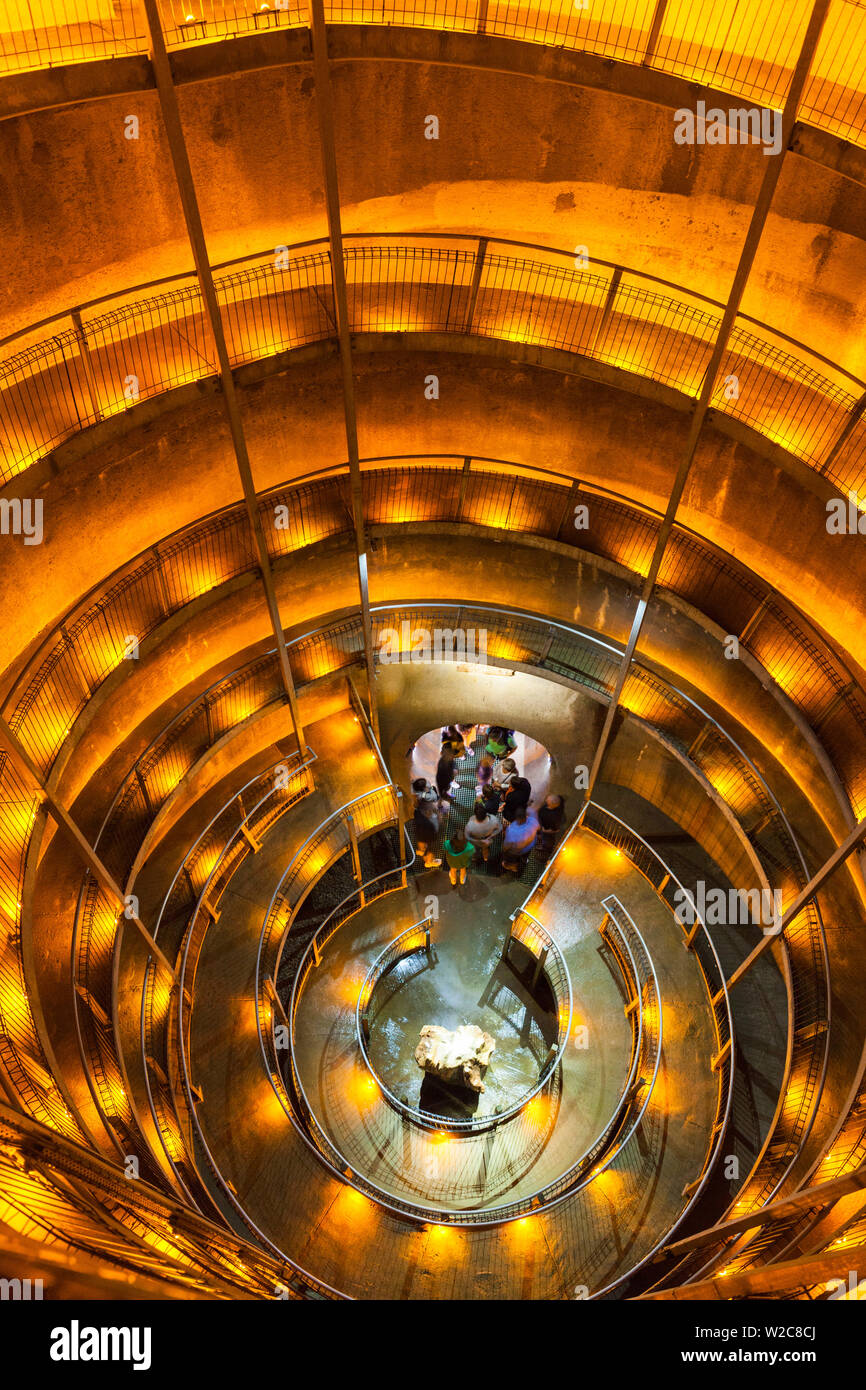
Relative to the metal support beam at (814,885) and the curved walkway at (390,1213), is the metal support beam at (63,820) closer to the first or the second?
the curved walkway at (390,1213)

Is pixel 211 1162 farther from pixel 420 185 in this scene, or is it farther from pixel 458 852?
pixel 420 185

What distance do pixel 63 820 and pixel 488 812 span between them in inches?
483

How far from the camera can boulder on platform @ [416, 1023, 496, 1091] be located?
65.6 feet

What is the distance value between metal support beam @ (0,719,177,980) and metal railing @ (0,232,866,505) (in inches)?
164

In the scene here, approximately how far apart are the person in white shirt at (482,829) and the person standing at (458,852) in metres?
0.29

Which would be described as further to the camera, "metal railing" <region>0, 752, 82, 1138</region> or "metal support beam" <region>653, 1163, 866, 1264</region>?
"metal railing" <region>0, 752, 82, 1138</region>

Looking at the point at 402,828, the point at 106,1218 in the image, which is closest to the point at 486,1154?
the point at 402,828

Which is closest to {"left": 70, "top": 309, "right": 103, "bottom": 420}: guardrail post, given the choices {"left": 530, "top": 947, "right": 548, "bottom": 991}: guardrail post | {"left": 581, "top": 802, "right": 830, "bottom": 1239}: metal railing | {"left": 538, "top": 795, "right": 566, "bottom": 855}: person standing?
{"left": 538, "top": 795, "right": 566, "bottom": 855}: person standing

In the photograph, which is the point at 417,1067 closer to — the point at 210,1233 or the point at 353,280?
the point at 210,1233

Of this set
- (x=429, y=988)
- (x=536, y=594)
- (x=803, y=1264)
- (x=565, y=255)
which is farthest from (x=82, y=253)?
(x=429, y=988)

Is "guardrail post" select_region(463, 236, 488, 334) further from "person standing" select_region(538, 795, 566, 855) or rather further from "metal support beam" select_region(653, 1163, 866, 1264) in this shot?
"metal support beam" select_region(653, 1163, 866, 1264)

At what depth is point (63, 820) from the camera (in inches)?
560

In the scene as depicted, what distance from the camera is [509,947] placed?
2259 centimetres

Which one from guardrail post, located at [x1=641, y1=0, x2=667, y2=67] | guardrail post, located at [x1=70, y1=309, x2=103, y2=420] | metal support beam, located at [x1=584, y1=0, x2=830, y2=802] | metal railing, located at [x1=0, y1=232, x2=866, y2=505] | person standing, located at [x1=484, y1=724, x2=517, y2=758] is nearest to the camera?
metal support beam, located at [x1=584, y1=0, x2=830, y2=802]
